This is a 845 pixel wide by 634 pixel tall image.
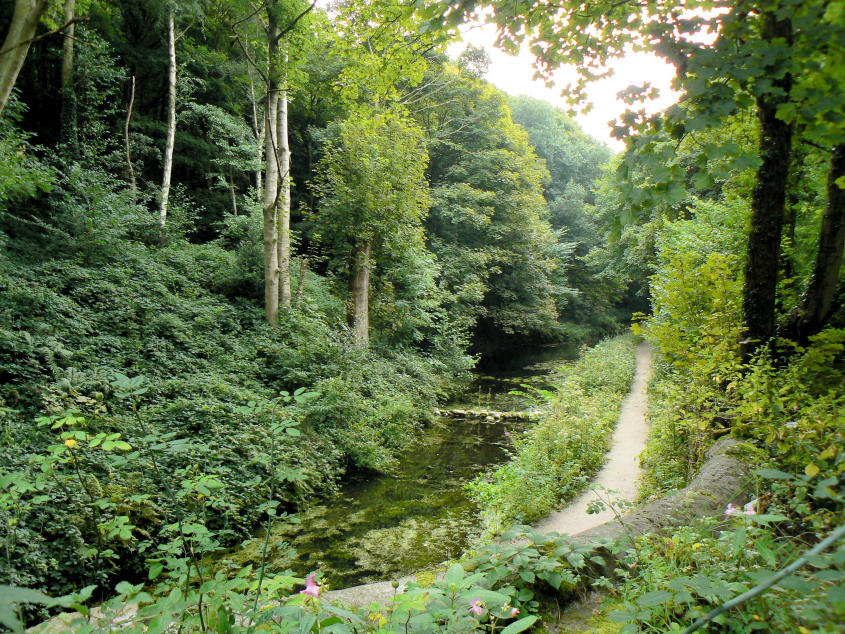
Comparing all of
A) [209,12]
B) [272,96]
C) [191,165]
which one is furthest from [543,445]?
[209,12]

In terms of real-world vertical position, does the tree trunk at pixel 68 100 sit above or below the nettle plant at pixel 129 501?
above

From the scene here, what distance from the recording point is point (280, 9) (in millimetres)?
8305

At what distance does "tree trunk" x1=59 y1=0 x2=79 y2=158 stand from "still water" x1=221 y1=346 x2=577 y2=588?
32.7 ft

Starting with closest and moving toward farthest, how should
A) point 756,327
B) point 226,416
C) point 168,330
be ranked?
point 756,327, point 226,416, point 168,330

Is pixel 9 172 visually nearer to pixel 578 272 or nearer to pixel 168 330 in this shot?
pixel 168 330

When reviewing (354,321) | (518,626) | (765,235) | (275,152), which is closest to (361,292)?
Result: (354,321)

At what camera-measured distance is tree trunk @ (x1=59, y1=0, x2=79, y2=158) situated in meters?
9.75

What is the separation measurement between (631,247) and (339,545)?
2095 cm

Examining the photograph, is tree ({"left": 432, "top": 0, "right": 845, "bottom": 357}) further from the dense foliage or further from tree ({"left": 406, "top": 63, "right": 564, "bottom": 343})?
tree ({"left": 406, "top": 63, "right": 564, "bottom": 343})

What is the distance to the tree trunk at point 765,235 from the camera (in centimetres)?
397

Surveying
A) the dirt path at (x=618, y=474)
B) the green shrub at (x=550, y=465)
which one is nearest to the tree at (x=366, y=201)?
the green shrub at (x=550, y=465)

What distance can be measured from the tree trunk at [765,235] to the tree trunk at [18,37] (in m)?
6.15

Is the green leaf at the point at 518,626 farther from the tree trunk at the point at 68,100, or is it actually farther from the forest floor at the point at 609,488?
the tree trunk at the point at 68,100

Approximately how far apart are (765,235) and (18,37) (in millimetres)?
6832
